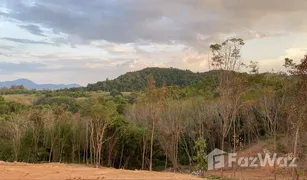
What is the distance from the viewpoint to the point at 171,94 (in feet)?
72.7

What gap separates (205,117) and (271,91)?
21.9 feet

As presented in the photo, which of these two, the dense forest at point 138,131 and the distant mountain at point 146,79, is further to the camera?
the distant mountain at point 146,79

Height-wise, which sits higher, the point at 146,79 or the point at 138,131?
the point at 146,79

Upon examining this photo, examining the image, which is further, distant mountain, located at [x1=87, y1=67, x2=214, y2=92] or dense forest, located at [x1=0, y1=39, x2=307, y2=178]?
distant mountain, located at [x1=87, y1=67, x2=214, y2=92]

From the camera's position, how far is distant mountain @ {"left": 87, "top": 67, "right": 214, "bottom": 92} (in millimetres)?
56006

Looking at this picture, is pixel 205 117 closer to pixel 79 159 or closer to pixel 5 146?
pixel 79 159

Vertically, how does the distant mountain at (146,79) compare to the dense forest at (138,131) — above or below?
above

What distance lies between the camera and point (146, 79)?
184 ft

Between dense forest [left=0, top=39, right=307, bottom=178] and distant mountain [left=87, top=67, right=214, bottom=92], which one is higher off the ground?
distant mountain [left=87, top=67, right=214, bottom=92]

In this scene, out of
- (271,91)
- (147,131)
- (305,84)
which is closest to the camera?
(305,84)

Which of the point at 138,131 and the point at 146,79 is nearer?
the point at 138,131

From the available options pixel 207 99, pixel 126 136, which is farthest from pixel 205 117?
pixel 126 136

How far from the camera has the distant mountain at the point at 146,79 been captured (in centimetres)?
5601

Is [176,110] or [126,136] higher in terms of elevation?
[176,110]
